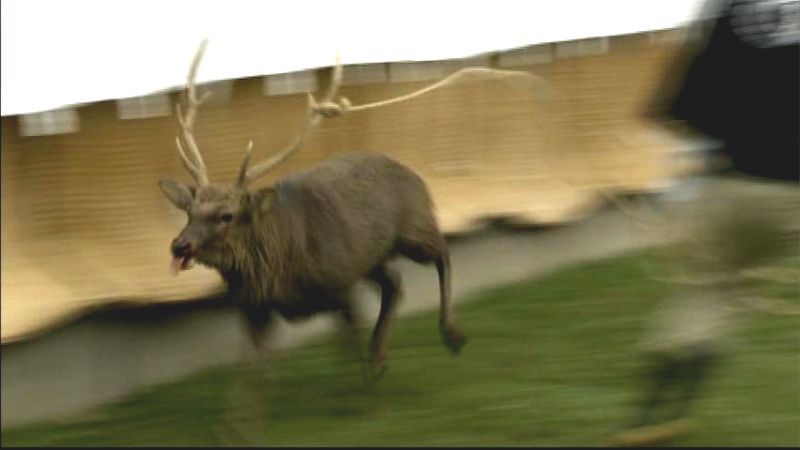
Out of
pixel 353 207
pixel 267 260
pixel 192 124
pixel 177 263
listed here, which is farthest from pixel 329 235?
pixel 177 263

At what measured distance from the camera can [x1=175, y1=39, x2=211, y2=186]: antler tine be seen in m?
→ 8.16

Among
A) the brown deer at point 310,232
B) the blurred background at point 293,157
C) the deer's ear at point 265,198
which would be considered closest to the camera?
the brown deer at point 310,232

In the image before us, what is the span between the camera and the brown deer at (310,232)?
7887 mm

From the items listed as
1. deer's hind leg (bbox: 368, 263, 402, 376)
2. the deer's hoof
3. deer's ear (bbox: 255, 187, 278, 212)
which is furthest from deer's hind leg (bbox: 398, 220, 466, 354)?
deer's ear (bbox: 255, 187, 278, 212)

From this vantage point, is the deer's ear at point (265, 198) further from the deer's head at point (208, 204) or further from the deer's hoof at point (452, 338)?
the deer's hoof at point (452, 338)

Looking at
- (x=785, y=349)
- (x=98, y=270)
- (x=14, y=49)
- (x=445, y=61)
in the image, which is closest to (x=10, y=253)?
(x=98, y=270)

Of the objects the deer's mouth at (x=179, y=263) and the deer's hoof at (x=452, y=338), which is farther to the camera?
the deer's hoof at (x=452, y=338)

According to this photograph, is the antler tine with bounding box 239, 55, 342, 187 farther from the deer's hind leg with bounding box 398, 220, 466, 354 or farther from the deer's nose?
the deer's hind leg with bounding box 398, 220, 466, 354

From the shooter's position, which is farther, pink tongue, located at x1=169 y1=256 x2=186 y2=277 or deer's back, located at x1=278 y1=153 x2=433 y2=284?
deer's back, located at x1=278 y1=153 x2=433 y2=284

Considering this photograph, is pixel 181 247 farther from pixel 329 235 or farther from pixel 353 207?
pixel 353 207

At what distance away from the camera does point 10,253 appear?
8336mm

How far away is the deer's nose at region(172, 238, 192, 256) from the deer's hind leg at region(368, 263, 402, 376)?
1.37 m

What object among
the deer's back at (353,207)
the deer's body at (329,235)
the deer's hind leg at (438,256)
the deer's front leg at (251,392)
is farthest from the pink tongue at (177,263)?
the deer's hind leg at (438,256)

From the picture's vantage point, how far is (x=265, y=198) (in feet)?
26.2
